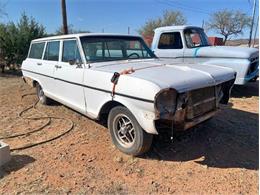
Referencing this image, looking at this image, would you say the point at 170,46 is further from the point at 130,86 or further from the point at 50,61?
Result: the point at 130,86

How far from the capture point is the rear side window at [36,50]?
6.28 meters

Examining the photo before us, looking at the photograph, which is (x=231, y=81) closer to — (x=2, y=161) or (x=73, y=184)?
(x=73, y=184)

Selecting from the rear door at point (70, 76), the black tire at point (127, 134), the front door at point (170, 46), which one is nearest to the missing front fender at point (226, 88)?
the black tire at point (127, 134)

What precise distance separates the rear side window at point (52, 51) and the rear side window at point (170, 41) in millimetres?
4048

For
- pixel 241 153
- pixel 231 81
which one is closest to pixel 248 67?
pixel 231 81

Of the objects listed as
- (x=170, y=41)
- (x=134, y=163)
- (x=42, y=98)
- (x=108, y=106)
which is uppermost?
(x=170, y=41)

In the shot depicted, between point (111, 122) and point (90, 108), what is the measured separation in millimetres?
560

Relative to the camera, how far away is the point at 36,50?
6656 millimetres

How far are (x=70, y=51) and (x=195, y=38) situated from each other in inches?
193

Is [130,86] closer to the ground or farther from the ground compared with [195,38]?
closer to the ground

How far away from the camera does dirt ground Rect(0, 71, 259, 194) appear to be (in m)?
3.12

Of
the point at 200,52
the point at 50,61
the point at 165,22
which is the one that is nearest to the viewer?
the point at 50,61

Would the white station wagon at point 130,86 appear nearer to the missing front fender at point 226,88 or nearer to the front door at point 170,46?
the missing front fender at point 226,88

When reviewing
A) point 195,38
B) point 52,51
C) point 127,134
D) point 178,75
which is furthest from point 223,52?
point 127,134
